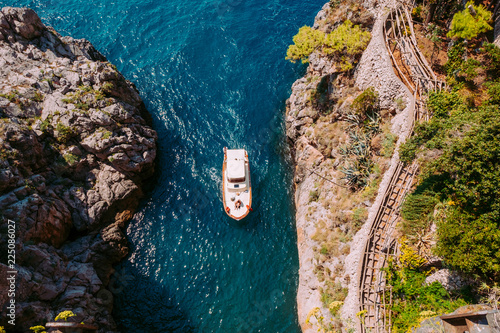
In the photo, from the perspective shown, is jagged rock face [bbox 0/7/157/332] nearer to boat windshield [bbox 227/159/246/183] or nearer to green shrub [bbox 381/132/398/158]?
boat windshield [bbox 227/159/246/183]

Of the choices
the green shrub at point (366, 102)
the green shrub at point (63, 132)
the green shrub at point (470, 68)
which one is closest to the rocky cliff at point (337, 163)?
the green shrub at point (366, 102)

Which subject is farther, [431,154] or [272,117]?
[272,117]

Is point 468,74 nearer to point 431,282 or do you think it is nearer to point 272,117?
point 431,282

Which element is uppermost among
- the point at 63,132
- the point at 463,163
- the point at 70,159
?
the point at 63,132

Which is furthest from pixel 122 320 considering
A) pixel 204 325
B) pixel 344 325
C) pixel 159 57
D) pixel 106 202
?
pixel 159 57

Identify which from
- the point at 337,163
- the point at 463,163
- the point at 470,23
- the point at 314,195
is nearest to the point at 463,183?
the point at 463,163

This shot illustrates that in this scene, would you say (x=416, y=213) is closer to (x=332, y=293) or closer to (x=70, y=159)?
(x=332, y=293)

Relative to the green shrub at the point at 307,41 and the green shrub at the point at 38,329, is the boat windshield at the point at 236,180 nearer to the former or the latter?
the green shrub at the point at 307,41
